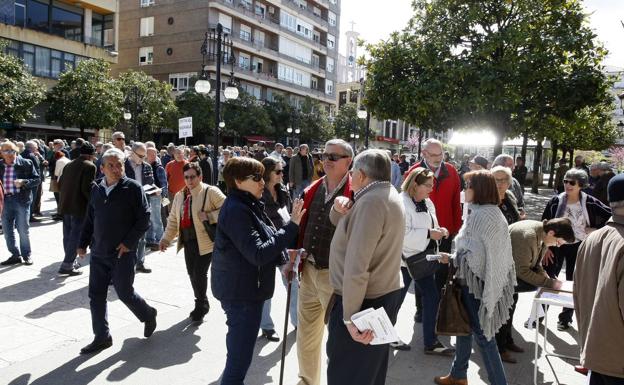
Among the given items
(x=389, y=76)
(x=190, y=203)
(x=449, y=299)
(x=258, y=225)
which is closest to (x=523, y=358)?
(x=449, y=299)

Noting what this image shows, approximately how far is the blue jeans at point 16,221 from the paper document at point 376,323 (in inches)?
268

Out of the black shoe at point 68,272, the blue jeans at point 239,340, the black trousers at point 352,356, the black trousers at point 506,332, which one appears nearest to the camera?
the black trousers at point 352,356

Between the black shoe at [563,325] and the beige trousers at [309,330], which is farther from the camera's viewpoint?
the black shoe at [563,325]

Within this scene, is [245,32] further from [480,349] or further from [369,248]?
[369,248]

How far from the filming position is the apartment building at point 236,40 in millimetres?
48500

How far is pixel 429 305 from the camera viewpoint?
478 cm

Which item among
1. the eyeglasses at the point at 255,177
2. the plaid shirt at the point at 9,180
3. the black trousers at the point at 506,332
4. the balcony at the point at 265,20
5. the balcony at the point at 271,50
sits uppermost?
the balcony at the point at 265,20

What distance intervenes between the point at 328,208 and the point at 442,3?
15.4 metres

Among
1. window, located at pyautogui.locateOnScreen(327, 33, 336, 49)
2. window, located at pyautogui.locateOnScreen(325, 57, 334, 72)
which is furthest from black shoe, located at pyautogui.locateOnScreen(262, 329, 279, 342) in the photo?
window, located at pyautogui.locateOnScreen(327, 33, 336, 49)

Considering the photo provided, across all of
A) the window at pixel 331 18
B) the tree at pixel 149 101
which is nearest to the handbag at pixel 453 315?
the tree at pixel 149 101

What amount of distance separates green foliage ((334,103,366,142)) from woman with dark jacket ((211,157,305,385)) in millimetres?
54449

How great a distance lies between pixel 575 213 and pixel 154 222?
280 inches

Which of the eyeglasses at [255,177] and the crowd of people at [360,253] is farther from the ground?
the eyeglasses at [255,177]

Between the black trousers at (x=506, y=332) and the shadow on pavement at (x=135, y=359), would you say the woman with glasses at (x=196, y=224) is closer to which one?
the shadow on pavement at (x=135, y=359)
